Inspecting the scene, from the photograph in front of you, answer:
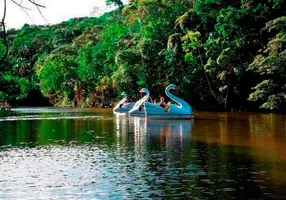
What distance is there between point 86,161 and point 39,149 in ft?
9.54

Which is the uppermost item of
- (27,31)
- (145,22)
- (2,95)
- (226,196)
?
(27,31)

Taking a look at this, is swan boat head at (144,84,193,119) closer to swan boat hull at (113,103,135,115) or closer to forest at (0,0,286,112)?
forest at (0,0,286,112)

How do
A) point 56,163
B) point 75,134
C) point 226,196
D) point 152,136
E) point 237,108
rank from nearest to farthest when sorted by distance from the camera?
point 226,196 < point 56,163 < point 152,136 < point 75,134 < point 237,108

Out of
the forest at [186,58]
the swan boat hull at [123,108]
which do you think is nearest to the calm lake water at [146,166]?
the forest at [186,58]

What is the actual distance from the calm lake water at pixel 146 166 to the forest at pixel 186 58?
643 cm

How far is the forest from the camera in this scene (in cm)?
3002

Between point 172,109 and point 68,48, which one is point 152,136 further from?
point 68,48

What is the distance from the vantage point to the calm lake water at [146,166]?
8.12 meters

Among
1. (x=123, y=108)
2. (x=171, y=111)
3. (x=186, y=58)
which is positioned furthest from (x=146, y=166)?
(x=186, y=58)

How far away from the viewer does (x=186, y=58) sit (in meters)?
34.8

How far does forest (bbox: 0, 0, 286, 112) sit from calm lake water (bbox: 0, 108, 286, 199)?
253 inches

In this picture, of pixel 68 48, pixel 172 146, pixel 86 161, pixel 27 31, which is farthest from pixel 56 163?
pixel 27 31

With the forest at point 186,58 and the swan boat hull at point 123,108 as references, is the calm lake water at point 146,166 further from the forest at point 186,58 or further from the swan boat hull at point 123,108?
the swan boat hull at point 123,108

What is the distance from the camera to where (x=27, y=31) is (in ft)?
256
